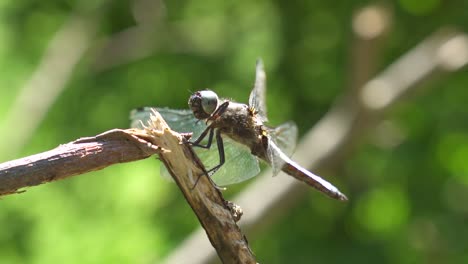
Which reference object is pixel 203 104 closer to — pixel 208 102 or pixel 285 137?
pixel 208 102

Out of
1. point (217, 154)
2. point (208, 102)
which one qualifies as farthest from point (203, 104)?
point (217, 154)

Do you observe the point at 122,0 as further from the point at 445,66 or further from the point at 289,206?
the point at 445,66

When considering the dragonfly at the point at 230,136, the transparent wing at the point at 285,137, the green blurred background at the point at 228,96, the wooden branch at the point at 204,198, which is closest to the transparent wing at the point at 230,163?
the dragonfly at the point at 230,136

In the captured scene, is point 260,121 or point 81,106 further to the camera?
point 81,106

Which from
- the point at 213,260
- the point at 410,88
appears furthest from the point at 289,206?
the point at 410,88

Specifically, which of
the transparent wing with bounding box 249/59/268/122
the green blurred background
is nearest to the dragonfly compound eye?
the transparent wing with bounding box 249/59/268/122

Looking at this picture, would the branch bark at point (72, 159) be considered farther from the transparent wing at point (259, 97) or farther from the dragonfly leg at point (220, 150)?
the transparent wing at point (259, 97)

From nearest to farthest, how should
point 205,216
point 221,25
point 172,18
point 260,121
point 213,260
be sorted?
point 205,216 → point 260,121 → point 213,260 → point 221,25 → point 172,18
